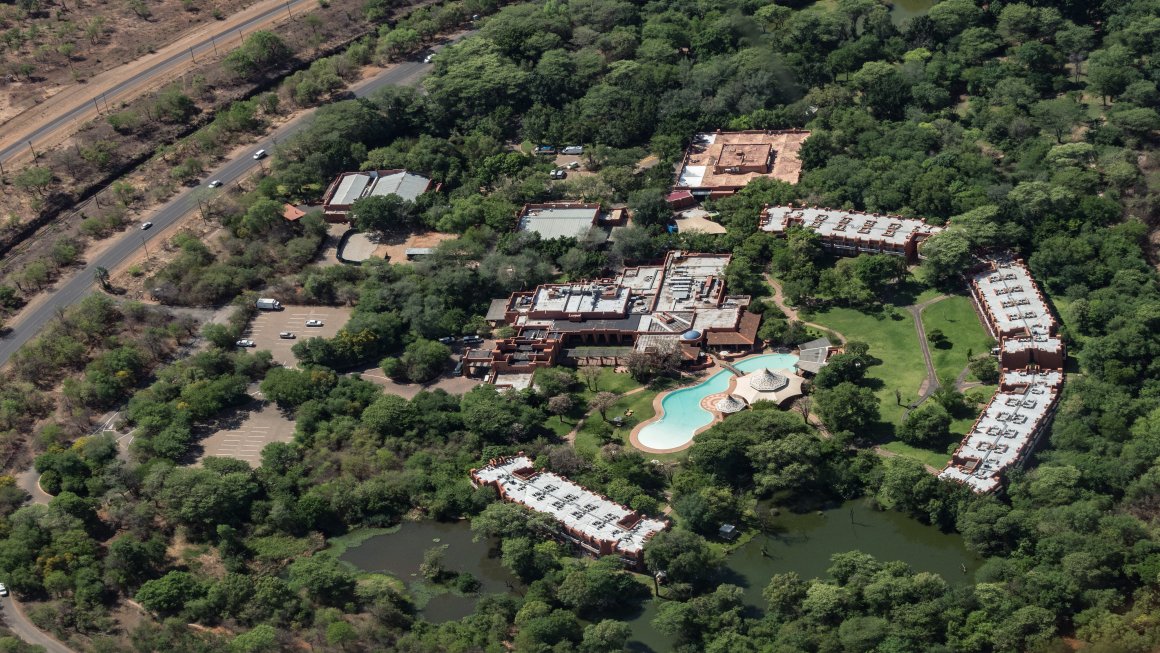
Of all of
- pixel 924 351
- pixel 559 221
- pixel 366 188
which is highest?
pixel 366 188

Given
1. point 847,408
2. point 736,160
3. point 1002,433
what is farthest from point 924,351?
point 736,160

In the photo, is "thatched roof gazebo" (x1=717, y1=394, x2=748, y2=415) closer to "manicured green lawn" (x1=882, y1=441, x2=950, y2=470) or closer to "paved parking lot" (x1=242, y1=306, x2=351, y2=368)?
"manicured green lawn" (x1=882, y1=441, x2=950, y2=470)

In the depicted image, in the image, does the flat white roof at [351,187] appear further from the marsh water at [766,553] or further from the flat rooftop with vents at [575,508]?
the marsh water at [766,553]

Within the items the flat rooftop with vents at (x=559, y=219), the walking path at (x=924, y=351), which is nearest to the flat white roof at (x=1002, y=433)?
the walking path at (x=924, y=351)

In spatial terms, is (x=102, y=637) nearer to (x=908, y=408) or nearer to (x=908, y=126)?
(x=908, y=408)

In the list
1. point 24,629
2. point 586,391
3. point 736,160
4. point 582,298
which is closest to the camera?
point 24,629

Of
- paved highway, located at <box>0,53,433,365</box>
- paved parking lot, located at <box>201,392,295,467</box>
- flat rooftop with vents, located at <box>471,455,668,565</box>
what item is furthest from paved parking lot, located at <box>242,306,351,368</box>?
flat rooftop with vents, located at <box>471,455,668,565</box>

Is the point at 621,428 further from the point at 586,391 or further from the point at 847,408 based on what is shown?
the point at 847,408

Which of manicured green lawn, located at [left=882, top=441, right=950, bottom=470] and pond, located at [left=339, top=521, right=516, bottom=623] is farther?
manicured green lawn, located at [left=882, top=441, right=950, bottom=470]
